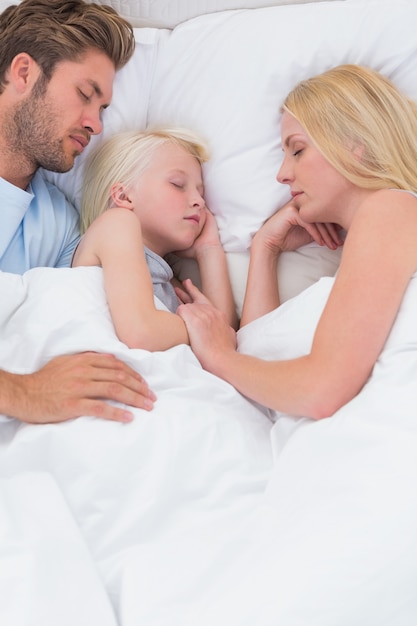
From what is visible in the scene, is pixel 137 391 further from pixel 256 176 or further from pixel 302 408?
pixel 256 176

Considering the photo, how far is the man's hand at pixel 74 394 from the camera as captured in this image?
3.94 feet

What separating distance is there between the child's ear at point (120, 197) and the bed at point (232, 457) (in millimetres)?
198

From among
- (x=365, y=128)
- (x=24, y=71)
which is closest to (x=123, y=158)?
(x=24, y=71)

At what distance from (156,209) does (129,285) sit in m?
0.28

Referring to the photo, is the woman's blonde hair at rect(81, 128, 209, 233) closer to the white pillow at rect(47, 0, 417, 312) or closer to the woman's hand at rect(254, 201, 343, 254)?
the white pillow at rect(47, 0, 417, 312)

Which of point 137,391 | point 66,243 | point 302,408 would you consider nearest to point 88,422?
point 137,391

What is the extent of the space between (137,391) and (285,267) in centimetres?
56

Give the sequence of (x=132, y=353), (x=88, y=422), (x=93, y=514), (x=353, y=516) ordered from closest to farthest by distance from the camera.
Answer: (x=353, y=516)
(x=93, y=514)
(x=88, y=422)
(x=132, y=353)

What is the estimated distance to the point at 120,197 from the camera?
5.32 ft

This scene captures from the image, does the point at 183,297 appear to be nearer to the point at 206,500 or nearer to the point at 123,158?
the point at 123,158

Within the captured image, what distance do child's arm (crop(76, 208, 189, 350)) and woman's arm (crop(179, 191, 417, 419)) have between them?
0.78 ft

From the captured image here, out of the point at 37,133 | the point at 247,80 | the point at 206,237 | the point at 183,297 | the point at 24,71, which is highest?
the point at 247,80

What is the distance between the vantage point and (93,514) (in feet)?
3.58

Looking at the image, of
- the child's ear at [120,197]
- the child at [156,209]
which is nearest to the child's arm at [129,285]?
the child at [156,209]
